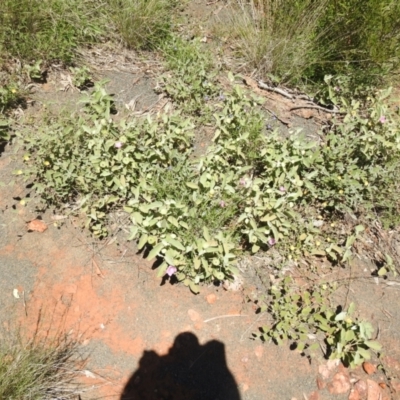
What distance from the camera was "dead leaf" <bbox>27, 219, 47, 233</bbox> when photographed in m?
3.01

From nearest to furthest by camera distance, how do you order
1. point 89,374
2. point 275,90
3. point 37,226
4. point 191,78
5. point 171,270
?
point 89,374
point 171,270
point 37,226
point 191,78
point 275,90

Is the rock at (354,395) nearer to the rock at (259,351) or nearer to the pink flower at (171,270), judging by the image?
the rock at (259,351)

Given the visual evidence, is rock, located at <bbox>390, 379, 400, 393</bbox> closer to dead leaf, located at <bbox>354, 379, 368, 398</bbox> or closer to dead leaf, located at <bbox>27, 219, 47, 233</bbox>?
dead leaf, located at <bbox>354, 379, 368, 398</bbox>

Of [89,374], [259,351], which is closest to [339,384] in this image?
[259,351]

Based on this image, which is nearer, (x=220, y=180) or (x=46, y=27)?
(x=220, y=180)

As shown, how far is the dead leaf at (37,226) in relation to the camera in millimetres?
3008

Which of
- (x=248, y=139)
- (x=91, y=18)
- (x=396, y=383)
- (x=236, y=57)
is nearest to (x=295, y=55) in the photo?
(x=236, y=57)

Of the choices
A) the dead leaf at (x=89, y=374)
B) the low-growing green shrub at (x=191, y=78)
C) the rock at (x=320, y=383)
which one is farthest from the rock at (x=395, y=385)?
the low-growing green shrub at (x=191, y=78)

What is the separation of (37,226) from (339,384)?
220 cm

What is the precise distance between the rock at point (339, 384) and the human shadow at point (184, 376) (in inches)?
22.5

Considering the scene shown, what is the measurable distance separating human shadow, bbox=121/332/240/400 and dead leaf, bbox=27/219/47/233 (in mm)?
1123

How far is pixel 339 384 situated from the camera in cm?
261

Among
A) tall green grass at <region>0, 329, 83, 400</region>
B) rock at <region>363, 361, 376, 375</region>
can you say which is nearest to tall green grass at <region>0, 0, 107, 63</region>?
tall green grass at <region>0, 329, 83, 400</region>

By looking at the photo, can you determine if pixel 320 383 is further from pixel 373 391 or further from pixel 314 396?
pixel 373 391
